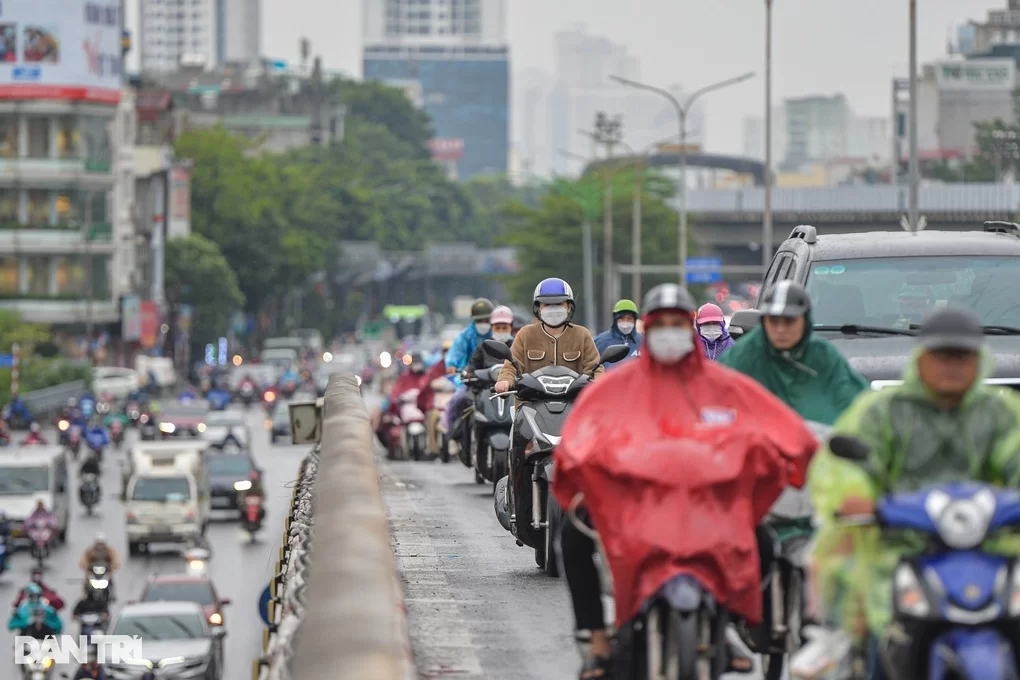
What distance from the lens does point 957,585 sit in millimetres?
6875

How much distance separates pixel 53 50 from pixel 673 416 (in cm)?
8982

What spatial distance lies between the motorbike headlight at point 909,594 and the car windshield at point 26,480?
46.6m

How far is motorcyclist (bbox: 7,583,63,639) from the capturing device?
116 feet

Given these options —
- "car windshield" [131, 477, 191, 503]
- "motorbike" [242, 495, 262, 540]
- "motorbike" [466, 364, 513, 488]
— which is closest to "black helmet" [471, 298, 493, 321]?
"motorbike" [466, 364, 513, 488]

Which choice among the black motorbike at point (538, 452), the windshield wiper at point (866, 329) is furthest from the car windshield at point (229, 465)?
the windshield wiper at point (866, 329)

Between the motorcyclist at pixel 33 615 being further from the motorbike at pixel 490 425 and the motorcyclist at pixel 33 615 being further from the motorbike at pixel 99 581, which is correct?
the motorbike at pixel 490 425

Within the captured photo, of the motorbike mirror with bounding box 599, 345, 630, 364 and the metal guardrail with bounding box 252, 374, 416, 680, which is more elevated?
the motorbike mirror with bounding box 599, 345, 630, 364

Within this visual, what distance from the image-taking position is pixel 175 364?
4569 inches

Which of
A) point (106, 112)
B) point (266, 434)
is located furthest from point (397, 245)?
point (266, 434)

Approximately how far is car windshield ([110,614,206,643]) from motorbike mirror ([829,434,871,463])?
29987 millimetres

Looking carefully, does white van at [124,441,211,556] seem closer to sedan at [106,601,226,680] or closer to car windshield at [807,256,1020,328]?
sedan at [106,601,226,680]

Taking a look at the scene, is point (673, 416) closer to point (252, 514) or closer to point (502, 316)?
point (502, 316)

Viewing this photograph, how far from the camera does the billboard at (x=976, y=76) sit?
143500 mm

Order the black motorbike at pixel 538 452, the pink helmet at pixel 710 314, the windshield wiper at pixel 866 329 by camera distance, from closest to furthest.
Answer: the windshield wiper at pixel 866 329, the black motorbike at pixel 538 452, the pink helmet at pixel 710 314
